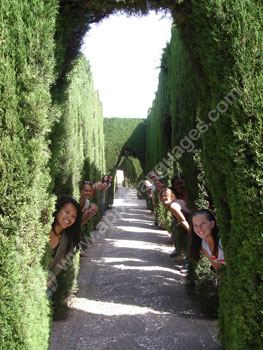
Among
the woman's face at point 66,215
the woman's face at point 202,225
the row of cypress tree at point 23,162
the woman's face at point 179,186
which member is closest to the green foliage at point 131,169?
the woman's face at point 179,186

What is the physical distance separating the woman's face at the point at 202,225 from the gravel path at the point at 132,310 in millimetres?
1280

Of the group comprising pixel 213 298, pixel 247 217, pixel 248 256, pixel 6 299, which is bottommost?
pixel 213 298

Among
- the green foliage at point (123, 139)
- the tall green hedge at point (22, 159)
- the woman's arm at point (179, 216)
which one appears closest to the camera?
the tall green hedge at point (22, 159)

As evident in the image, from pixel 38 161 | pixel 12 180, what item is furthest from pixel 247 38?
pixel 12 180

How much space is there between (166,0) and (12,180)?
2.26 meters

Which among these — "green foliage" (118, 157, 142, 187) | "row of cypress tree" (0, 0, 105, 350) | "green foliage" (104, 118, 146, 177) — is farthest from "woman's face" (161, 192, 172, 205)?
"green foliage" (118, 157, 142, 187)

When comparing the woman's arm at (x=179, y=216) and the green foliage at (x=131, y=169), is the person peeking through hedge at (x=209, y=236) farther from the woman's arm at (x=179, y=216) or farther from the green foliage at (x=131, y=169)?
the green foliage at (x=131, y=169)

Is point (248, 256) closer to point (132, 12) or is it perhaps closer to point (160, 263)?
point (132, 12)

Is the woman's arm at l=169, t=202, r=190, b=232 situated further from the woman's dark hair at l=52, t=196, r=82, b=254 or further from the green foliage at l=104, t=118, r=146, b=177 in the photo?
the green foliage at l=104, t=118, r=146, b=177

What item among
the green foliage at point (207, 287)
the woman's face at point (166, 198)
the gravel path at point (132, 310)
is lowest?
the gravel path at point (132, 310)

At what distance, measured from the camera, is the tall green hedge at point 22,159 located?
2520 mm

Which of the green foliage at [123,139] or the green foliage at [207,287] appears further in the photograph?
the green foliage at [123,139]

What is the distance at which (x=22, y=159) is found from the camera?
256 cm

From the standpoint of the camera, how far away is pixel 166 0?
3273mm
